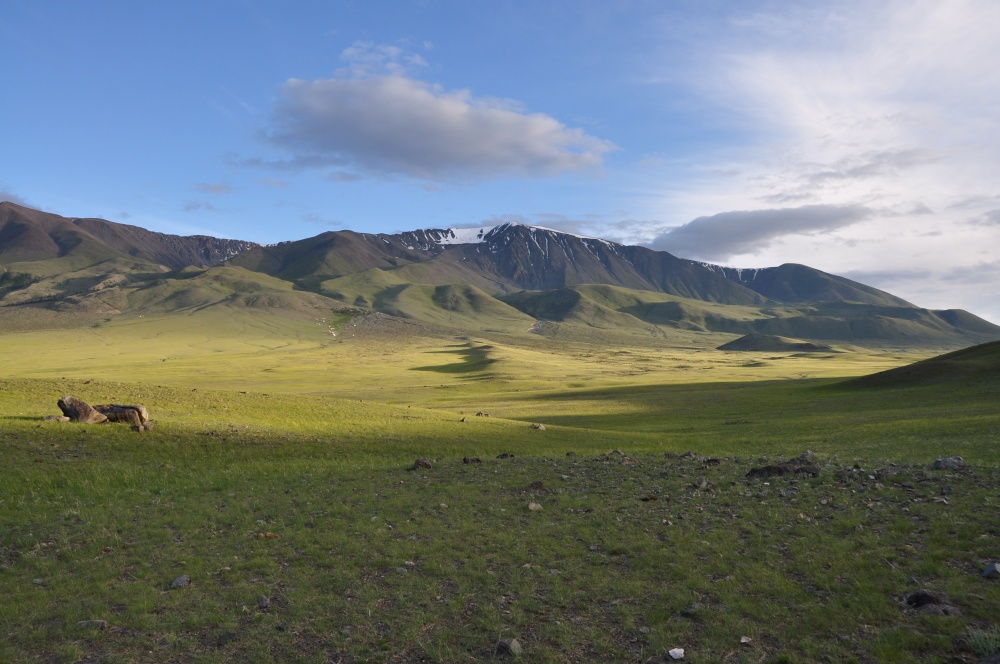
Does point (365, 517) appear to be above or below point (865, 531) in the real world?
below

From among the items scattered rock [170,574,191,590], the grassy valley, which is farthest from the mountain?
scattered rock [170,574,191,590]

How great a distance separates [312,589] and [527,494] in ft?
28.8

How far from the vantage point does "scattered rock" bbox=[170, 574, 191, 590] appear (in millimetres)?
11865

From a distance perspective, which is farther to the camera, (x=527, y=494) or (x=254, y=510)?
(x=527, y=494)

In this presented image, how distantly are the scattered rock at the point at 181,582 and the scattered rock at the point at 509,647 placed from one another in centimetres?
685

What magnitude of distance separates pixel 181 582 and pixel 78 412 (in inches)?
879

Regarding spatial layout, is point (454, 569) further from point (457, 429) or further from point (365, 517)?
point (457, 429)

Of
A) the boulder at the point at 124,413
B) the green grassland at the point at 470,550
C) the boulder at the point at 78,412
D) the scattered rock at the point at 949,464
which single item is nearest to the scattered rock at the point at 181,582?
the green grassland at the point at 470,550

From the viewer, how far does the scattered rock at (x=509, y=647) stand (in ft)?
30.0

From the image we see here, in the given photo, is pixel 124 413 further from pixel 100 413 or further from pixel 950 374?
pixel 950 374

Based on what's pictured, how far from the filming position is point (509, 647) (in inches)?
362

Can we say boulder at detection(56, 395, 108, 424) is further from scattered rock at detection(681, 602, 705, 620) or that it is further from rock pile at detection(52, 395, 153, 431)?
scattered rock at detection(681, 602, 705, 620)

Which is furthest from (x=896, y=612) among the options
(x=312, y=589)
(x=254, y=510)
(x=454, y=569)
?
(x=254, y=510)

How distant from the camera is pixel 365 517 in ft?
54.7
